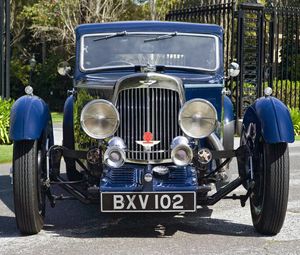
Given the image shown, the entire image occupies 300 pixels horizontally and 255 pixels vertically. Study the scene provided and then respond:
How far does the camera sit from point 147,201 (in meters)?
5.59

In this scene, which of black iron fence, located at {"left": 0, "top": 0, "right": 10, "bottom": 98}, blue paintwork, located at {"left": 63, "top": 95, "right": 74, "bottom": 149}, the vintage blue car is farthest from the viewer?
black iron fence, located at {"left": 0, "top": 0, "right": 10, "bottom": 98}

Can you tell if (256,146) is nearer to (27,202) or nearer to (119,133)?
(119,133)

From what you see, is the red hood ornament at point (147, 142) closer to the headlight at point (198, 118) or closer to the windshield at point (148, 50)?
the headlight at point (198, 118)

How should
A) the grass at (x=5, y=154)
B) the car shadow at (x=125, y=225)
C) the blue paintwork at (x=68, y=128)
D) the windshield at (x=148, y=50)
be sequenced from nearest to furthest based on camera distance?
the car shadow at (x=125, y=225) < the windshield at (x=148, y=50) < the blue paintwork at (x=68, y=128) < the grass at (x=5, y=154)

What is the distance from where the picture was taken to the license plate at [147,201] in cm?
559

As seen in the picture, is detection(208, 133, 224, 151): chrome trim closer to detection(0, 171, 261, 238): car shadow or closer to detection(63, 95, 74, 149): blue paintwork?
detection(0, 171, 261, 238): car shadow

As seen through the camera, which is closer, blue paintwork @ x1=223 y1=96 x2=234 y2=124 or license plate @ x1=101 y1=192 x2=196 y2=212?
license plate @ x1=101 y1=192 x2=196 y2=212

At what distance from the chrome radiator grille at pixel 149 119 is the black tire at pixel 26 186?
80 centimetres

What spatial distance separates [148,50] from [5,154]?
593 centimetres

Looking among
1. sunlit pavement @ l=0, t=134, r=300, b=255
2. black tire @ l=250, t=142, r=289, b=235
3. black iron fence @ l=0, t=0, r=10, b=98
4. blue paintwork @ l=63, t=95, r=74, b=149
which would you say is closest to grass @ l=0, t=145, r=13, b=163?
black iron fence @ l=0, t=0, r=10, b=98

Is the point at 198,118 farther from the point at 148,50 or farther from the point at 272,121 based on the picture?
the point at 148,50

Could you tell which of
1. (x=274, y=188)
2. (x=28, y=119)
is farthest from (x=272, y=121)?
(x=28, y=119)

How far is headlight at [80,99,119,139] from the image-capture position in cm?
583

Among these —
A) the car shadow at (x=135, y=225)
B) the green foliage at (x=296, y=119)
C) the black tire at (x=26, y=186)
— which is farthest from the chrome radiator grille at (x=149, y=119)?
the green foliage at (x=296, y=119)
